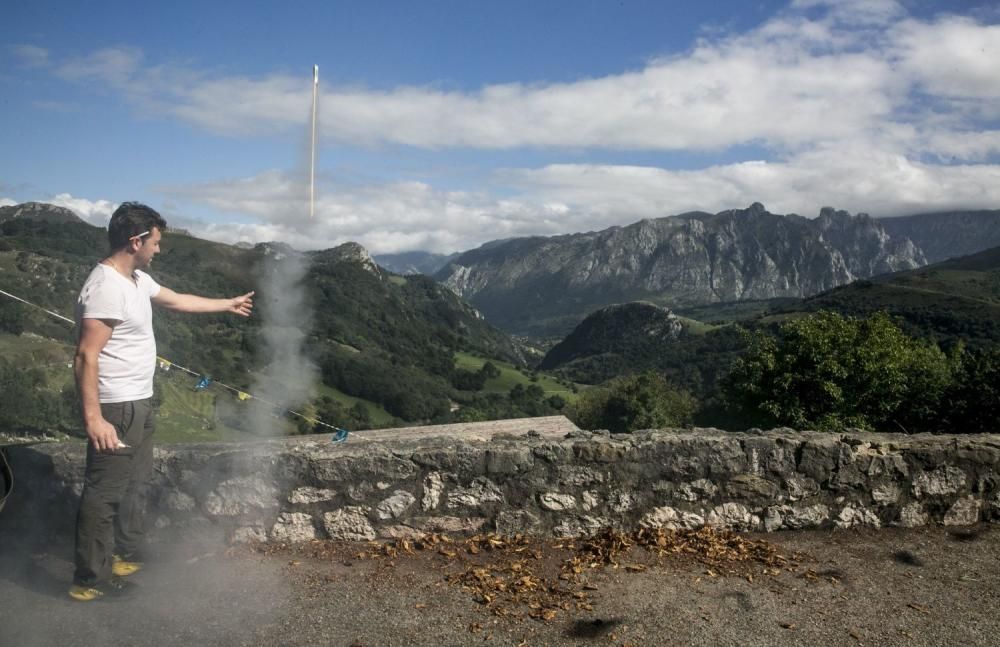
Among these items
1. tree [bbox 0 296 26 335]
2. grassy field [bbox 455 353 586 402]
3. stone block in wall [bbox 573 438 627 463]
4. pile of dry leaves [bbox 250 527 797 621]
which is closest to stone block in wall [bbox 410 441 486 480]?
pile of dry leaves [bbox 250 527 797 621]

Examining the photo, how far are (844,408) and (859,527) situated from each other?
18116 mm

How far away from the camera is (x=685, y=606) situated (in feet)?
13.4

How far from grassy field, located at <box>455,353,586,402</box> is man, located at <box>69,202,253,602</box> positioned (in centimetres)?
9247

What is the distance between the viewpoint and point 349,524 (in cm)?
509

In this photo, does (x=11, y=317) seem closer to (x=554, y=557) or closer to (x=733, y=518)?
(x=554, y=557)

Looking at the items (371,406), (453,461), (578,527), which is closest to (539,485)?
(578,527)

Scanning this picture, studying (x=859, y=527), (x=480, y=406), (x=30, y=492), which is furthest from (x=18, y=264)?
(x=480, y=406)

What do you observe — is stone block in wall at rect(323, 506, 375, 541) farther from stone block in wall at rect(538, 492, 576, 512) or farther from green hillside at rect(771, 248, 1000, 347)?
green hillside at rect(771, 248, 1000, 347)

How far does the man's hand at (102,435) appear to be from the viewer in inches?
148

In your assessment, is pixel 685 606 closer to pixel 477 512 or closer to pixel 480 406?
pixel 477 512

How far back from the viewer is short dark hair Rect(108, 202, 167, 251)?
4.01 m

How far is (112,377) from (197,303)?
35.3 inches

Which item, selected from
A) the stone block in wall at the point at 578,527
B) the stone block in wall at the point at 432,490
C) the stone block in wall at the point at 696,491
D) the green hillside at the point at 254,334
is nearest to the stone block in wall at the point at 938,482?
the stone block in wall at the point at 696,491

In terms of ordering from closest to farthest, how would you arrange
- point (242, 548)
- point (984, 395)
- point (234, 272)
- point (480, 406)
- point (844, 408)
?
point (242, 548) < point (234, 272) < point (984, 395) < point (844, 408) < point (480, 406)
